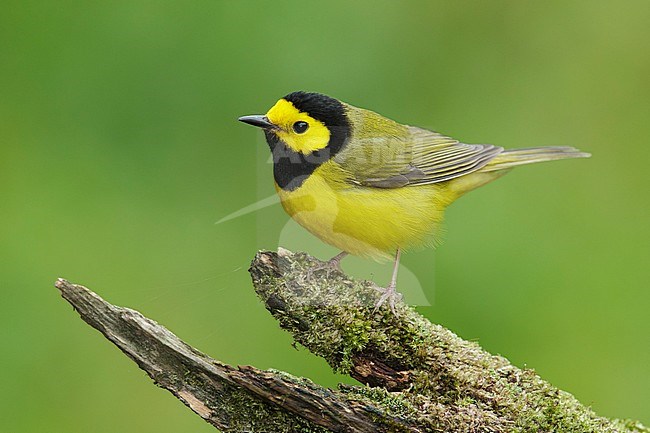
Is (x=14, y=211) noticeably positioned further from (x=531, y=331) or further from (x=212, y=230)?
(x=531, y=331)

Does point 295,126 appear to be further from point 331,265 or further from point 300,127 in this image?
point 331,265

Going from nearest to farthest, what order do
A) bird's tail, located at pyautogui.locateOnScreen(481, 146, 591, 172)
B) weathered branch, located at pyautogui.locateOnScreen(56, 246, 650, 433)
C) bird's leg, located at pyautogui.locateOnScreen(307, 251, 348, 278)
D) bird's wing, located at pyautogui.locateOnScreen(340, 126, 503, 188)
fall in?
weathered branch, located at pyautogui.locateOnScreen(56, 246, 650, 433), bird's leg, located at pyautogui.locateOnScreen(307, 251, 348, 278), bird's wing, located at pyautogui.locateOnScreen(340, 126, 503, 188), bird's tail, located at pyautogui.locateOnScreen(481, 146, 591, 172)

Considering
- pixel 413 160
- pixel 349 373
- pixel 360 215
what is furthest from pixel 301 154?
pixel 349 373

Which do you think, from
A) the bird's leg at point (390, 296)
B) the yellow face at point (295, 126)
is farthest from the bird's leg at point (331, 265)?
the yellow face at point (295, 126)

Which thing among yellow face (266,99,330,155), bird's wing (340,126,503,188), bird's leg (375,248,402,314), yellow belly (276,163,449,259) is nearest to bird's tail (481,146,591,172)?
bird's wing (340,126,503,188)

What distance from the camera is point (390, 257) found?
4.28 m

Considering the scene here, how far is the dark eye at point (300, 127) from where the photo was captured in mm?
4098

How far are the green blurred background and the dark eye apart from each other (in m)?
1.36

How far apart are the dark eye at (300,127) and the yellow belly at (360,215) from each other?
0.20m

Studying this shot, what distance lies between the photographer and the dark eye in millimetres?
4098

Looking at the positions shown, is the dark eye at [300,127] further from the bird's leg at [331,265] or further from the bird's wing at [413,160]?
the bird's leg at [331,265]

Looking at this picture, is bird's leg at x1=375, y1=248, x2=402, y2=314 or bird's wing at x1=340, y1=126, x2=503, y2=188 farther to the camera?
bird's wing at x1=340, y1=126, x2=503, y2=188

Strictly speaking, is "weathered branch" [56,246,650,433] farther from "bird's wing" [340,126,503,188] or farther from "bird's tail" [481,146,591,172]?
"bird's tail" [481,146,591,172]

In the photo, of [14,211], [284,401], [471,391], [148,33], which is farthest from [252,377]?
[148,33]
